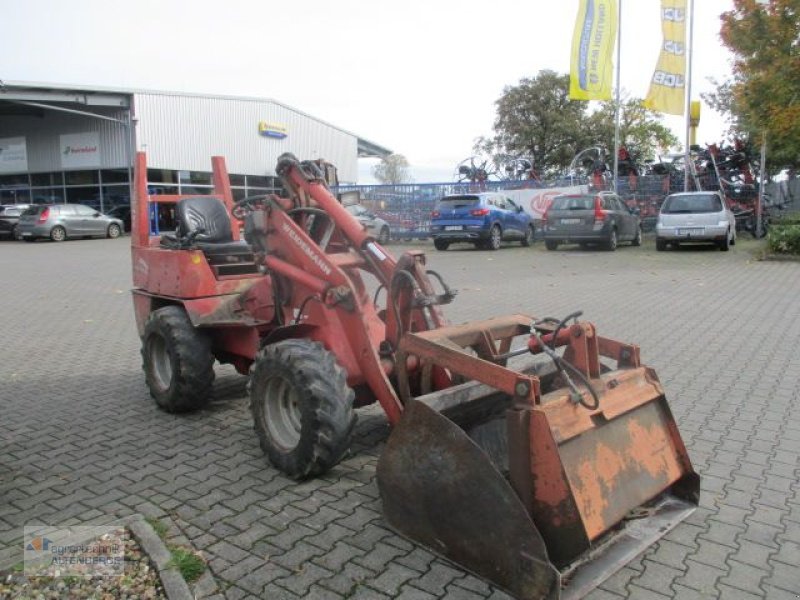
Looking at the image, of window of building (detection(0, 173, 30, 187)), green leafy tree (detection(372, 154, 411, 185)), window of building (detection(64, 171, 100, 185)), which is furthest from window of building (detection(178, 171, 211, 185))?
green leafy tree (detection(372, 154, 411, 185))

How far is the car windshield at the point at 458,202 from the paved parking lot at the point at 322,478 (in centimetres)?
1137

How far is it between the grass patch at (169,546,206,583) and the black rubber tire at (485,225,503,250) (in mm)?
18495

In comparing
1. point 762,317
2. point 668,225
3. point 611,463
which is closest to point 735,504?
point 611,463

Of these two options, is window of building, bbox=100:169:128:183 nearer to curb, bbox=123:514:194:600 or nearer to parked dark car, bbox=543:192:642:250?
parked dark car, bbox=543:192:642:250

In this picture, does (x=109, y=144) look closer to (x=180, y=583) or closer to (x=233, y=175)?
(x=233, y=175)

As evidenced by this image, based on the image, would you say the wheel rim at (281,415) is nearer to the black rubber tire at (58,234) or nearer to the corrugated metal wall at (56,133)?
the black rubber tire at (58,234)

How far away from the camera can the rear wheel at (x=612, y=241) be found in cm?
1983

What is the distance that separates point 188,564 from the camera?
335 cm

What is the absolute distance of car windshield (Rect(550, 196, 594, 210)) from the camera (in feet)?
65.5

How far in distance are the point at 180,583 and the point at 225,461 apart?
5.25 feet

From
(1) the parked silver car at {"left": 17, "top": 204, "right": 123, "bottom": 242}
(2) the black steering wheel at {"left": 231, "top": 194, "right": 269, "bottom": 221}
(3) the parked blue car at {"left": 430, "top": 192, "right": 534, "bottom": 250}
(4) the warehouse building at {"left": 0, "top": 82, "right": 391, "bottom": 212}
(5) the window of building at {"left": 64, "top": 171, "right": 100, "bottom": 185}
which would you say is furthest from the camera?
(5) the window of building at {"left": 64, "top": 171, "right": 100, "bottom": 185}

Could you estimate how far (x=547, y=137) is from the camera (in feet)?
148

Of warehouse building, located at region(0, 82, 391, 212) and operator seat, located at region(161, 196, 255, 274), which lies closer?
operator seat, located at region(161, 196, 255, 274)

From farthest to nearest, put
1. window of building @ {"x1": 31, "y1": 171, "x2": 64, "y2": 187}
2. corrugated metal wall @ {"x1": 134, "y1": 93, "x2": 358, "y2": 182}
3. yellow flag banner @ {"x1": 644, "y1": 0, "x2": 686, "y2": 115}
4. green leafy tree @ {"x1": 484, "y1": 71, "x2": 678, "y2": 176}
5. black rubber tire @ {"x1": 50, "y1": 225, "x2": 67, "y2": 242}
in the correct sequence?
green leafy tree @ {"x1": 484, "y1": 71, "x2": 678, "y2": 176}
window of building @ {"x1": 31, "y1": 171, "x2": 64, "y2": 187}
corrugated metal wall @ {"x1": 134, "y1": 93, "x2": 358, "y2": 182}
black rubber tire @ {"x1": 50, "y1": 225, "x2": 67, "y2": 242}
yellow flag banner @ {"x1": 644, "y1": 0, "x2": 686, "y2": 115}
